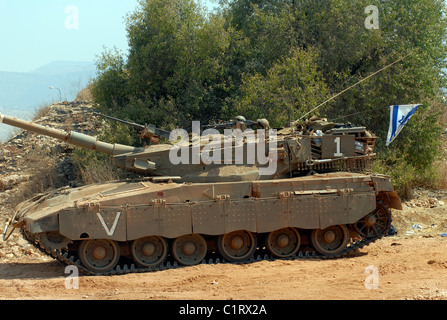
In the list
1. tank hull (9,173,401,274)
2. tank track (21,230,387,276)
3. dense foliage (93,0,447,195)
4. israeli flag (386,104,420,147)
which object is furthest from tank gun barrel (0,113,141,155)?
israeli flag (386,104,420,147)

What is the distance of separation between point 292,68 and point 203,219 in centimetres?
958

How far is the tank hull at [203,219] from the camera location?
1160 cm

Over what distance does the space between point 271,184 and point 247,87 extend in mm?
8803

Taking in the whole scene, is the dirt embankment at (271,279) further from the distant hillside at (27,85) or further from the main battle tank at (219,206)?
the distant hillside at (27,85)

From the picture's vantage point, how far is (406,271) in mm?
11234

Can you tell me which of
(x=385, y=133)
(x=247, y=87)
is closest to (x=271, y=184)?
(x=247, y=87)

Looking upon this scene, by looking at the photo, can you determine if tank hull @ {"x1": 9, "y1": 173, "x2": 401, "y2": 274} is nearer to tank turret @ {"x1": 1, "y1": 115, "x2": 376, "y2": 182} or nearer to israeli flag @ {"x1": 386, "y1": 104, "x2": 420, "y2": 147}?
tank turret @ {"x1": 1, "y1": 115, "x2": 376, "y2": 182}

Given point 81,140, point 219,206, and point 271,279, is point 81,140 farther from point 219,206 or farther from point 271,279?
point 271,279

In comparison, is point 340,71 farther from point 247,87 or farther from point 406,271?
point 406,271

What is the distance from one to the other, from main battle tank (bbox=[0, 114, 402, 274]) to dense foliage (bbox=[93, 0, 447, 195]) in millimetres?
6203

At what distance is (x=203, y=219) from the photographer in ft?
40.0

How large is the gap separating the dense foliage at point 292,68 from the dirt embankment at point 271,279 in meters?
6.66

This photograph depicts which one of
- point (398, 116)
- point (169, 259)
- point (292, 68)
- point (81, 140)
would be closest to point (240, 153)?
point (169, 259)

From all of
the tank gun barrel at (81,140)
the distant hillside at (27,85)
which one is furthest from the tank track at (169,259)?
the distant hillside at (27,85)
